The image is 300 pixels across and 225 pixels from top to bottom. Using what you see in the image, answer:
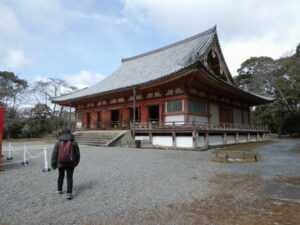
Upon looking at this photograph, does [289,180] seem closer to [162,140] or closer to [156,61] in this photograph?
[162,140]

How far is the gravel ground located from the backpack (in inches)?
29.4

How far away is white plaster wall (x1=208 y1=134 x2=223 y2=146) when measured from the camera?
47.0 ft

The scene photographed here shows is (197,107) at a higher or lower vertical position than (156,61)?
lower

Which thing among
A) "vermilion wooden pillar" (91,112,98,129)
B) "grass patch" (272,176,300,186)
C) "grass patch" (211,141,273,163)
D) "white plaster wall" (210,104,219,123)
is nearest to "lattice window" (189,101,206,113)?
"white plaster wall" (210,104,219,123)

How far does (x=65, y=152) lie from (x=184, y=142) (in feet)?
32.3

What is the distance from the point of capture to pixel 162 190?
4.47m

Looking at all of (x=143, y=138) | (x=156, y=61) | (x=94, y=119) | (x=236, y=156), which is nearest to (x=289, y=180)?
(x=236, y=156)

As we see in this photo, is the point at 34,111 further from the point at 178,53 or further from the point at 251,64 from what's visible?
the point at 251,64

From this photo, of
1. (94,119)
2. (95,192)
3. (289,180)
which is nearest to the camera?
(95,192)

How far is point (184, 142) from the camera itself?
42.8 feet

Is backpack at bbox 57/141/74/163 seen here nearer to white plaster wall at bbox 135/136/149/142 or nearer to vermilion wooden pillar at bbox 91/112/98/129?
white plaster wall at bbox 135/136/149/142

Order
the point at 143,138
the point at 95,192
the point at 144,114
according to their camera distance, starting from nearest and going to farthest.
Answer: the point at 95,192
the point at 143,138
the point at 144,114

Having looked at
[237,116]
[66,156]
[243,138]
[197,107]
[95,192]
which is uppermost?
[197,107]

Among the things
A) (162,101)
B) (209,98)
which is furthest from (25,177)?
(209,98)
